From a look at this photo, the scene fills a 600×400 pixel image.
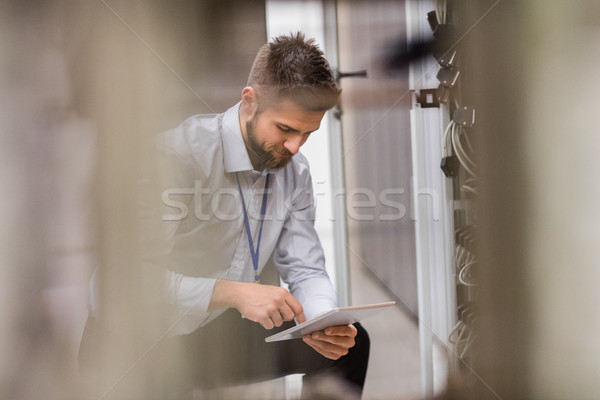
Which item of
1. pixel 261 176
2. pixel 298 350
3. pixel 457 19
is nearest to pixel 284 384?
pixel 298 350

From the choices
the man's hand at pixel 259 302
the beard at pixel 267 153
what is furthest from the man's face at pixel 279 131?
the man's hand at pixel 259 302

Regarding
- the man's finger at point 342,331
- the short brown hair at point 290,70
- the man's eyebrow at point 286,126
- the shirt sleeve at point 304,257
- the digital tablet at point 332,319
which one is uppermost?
the short brown hair at point 290,70

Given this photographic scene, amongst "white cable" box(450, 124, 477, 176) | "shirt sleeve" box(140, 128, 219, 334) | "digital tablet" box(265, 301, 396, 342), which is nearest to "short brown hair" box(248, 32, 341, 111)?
"shirt sleeve" box(140, 128, 219, 334)

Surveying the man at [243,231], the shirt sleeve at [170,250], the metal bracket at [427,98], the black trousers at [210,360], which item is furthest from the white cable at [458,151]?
the shirt sleeve at [170,250]

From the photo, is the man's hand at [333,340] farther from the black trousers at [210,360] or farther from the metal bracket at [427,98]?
the metal bracket at [427,98]

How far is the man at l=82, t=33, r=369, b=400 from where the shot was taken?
106cm

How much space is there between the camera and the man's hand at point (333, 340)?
1.09m

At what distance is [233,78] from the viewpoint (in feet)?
3.43

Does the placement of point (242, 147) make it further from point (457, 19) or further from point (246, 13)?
point (457, 19)

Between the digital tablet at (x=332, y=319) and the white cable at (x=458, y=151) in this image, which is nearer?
the digital tablet at (x=332, y=319)

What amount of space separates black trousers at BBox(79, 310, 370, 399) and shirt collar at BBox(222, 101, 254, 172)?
0.32 m

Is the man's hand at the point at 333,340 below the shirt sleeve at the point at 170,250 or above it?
below

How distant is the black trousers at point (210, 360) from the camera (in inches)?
42.2

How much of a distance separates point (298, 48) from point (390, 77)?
21 cm
